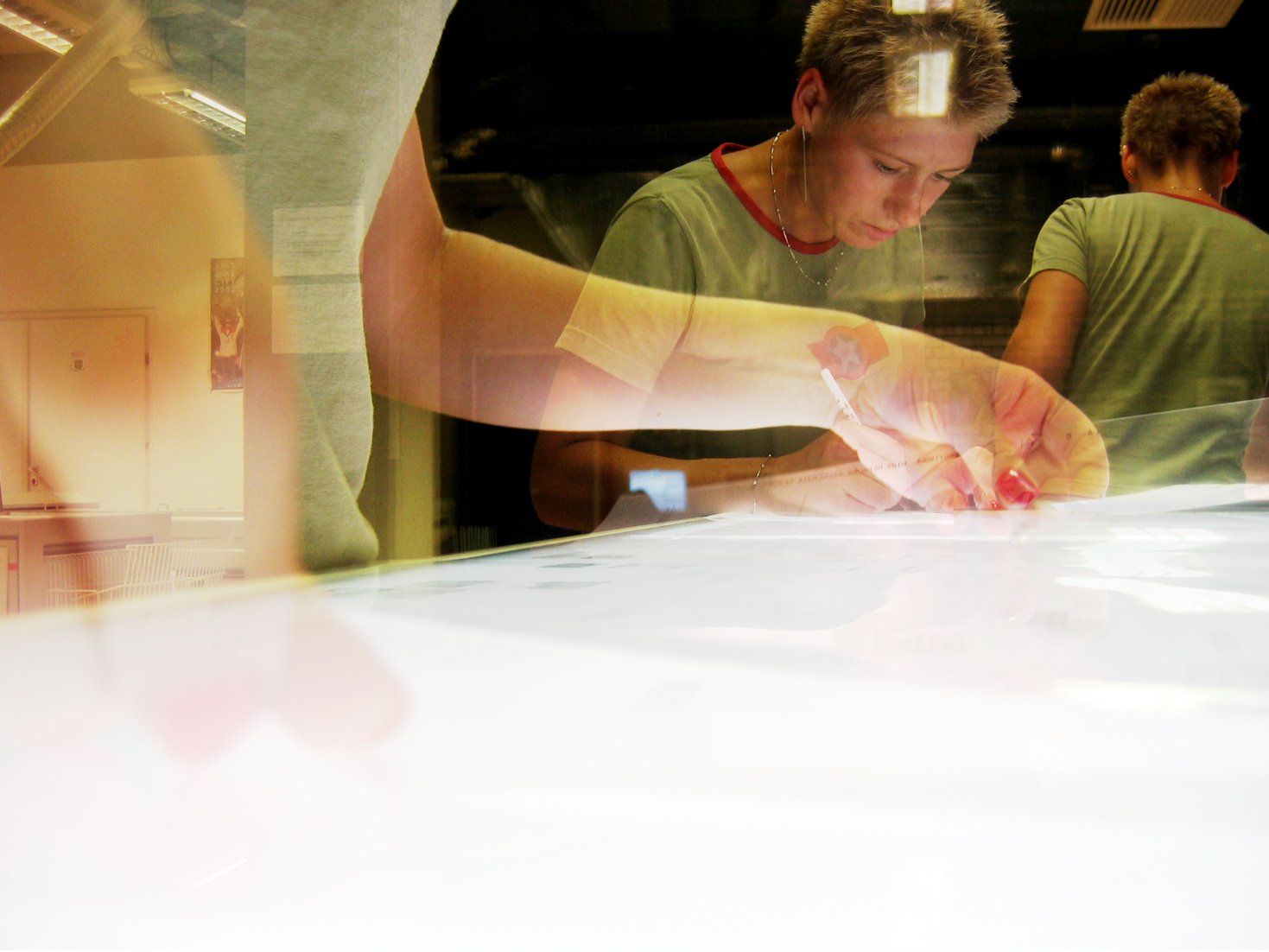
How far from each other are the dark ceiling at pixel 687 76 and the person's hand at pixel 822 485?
2.01 feet

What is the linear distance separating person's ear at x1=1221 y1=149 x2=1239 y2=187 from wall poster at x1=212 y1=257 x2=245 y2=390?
10.7 feet

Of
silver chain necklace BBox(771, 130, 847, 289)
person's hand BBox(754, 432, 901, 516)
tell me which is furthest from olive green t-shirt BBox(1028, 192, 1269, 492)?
person's hand BBox(754, 432, 901, 516)

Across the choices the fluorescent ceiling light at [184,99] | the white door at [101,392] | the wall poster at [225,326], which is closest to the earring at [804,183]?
the fluorescent ceiling light at [184,99]

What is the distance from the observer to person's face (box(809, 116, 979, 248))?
1.48 meters

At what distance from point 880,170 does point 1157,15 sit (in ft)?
1.88

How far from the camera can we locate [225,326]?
11.1ft

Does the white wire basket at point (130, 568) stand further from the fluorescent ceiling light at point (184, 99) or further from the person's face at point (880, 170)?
the person's face at point (880, 170)

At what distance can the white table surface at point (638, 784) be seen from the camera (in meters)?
0.12

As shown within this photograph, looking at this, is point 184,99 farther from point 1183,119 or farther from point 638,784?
point 638,784

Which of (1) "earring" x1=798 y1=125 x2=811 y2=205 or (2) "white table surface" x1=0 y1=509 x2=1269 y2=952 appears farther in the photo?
(1) "earring" x1=798 y1=125 x2=811 y2=205

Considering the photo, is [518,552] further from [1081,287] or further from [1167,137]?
[1167,137]

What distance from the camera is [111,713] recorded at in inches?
8.2

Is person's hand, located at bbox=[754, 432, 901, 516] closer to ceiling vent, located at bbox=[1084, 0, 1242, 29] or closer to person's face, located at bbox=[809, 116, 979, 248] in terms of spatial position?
person's face, located at bbox=[809, 116, 979, 248]

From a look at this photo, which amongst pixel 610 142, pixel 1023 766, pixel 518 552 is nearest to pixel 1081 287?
pixel 610 142
